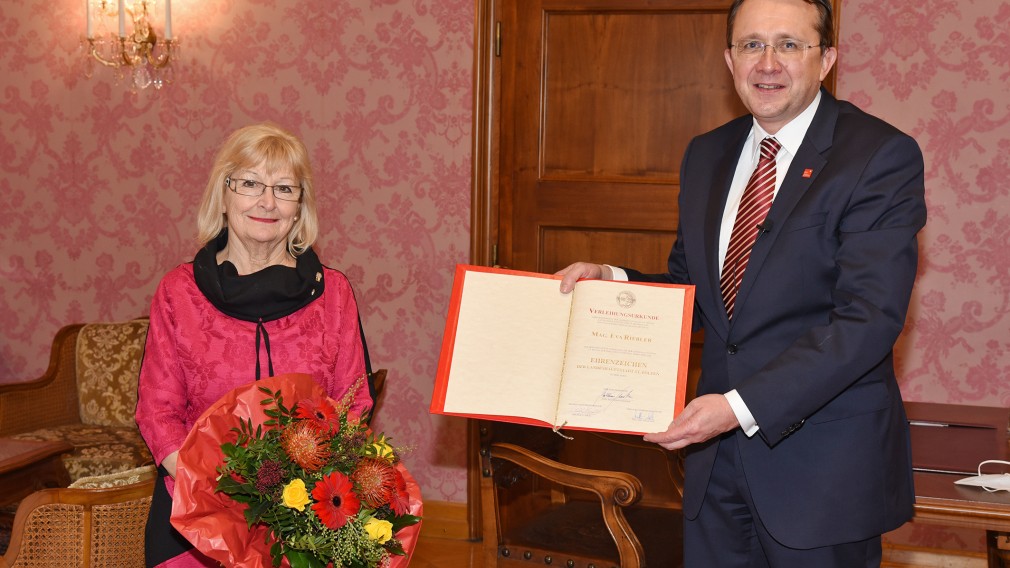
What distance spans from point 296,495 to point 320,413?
24 centimetres

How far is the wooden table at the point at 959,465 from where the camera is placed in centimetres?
220

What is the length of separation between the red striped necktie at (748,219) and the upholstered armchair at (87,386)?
137 inches

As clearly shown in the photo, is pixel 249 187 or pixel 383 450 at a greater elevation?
pixel 249 187

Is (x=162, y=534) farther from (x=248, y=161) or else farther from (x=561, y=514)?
(x=561, y=514)

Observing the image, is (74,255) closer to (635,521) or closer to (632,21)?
(632,21)

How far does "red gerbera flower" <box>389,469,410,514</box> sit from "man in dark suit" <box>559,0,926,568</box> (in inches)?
22.2

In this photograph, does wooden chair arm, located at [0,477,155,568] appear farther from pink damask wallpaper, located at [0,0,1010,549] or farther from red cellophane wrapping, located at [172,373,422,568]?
pink damask wallpaper, located at [0,0,1010,549]

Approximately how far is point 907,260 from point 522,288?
2.70 feet

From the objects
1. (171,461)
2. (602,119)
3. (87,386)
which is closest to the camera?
(171,461)

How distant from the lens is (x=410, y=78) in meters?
4.55

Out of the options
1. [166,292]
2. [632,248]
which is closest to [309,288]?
[166,292]

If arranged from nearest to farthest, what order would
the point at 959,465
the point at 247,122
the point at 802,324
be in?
the point at 802,324 < the point at 959,465 < the point at 247,122

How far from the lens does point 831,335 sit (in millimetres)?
1909

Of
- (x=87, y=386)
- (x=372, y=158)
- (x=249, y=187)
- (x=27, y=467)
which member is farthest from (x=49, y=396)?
(x=249, y=187)
